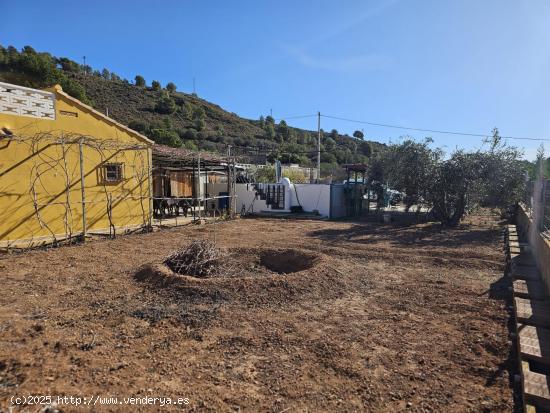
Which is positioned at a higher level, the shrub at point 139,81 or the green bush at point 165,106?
the shrub at point 139,81

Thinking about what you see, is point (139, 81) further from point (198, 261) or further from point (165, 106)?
point (198, 261)

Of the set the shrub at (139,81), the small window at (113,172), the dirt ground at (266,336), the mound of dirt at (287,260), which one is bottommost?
the dirt ground at (266,336)

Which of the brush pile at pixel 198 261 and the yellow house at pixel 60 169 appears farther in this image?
the yellow house at pixel 60 169

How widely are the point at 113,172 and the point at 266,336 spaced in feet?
31.4

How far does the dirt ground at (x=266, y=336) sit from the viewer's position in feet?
9.96

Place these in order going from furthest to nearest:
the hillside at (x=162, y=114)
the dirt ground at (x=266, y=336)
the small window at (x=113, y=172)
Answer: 1. the hillside at (x=162, y=114)
2. the small window at (x=113, y=172)
3. the dirt ground at (x=266, y=336)

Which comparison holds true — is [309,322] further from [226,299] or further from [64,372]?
[64,372]

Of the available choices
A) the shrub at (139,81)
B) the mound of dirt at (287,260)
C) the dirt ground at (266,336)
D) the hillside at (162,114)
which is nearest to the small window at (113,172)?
the dirt ground at (266,336)

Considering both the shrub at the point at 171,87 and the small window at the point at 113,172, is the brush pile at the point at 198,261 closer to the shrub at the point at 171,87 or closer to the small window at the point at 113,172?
the small window at the point at 113,172

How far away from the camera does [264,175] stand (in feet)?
88.0

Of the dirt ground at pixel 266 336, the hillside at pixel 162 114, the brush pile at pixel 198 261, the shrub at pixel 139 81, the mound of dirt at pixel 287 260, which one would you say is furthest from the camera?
the shrub at pixel 139 81

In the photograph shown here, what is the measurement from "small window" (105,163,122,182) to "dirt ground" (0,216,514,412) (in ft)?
14.1

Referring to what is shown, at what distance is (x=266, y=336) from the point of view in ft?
13.5

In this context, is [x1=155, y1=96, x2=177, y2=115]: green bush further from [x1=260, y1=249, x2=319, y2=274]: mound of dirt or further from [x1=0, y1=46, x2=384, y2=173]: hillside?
[x1=260, y1=249, x2=319, y2=274]: mound of dirt
